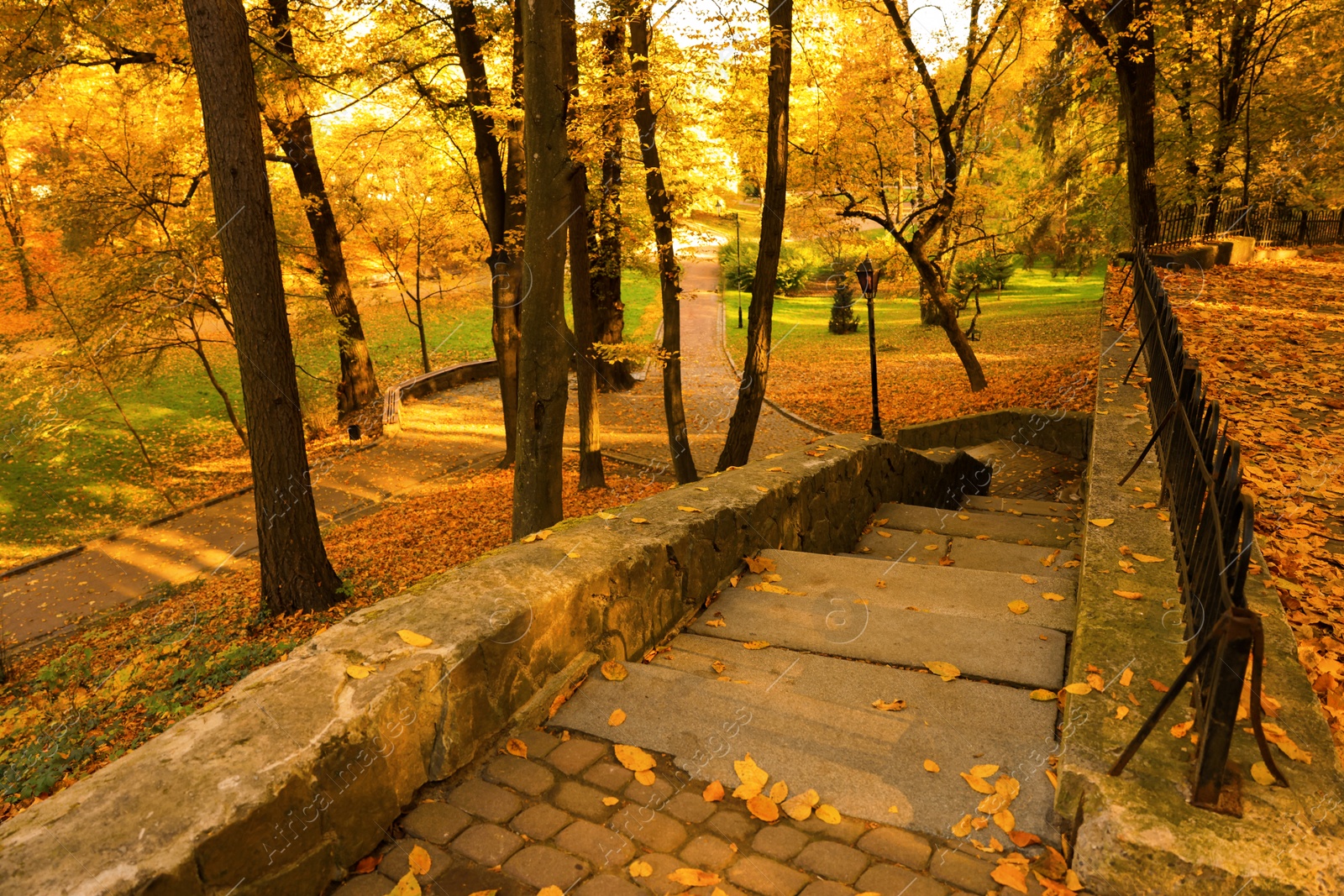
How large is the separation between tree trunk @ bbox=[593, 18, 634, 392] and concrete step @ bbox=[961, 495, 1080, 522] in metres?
7.09

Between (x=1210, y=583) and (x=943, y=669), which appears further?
(x=943, y=669)

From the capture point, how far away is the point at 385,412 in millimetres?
19656

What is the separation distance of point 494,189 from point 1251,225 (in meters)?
18.3

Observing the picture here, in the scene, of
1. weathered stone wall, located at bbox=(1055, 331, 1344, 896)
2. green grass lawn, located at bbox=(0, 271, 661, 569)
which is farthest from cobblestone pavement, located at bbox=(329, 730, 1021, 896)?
green grass lawn, located at bbox=(0, 271, 661, 569)

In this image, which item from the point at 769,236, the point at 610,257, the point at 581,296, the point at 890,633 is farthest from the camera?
the point at 610,257

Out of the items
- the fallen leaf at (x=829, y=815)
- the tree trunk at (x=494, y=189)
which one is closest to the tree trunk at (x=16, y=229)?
the tree trunk at (x=494, y=189)

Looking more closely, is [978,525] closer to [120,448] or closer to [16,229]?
[120,448]

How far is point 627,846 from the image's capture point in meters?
2.48

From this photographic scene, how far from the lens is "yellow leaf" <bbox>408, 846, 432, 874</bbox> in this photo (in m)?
2.40

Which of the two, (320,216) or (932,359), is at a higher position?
(320,216)

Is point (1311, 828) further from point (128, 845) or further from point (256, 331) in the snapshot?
point (256, 331)

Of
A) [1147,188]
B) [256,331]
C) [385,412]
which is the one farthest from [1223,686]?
[385,412]

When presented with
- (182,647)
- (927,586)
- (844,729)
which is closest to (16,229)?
(182,647)

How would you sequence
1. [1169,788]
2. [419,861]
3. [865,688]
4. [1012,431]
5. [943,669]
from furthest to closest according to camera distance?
1. [1012,431]
2. [943,669]
3. [865,688]
4. [419,861]
5. [1169,788]
